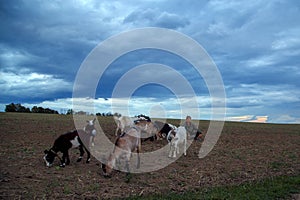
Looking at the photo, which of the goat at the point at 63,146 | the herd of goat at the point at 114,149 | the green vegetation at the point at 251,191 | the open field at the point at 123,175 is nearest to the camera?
the green vegetation at the point at 251,191

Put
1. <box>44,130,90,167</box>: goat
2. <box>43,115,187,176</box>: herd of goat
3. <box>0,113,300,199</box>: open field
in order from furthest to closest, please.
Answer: <box>44,130,90,167</box>: goat
<box>43,115,187,176</box>: herd of goat
<box>0,113,300,199</box>: open field

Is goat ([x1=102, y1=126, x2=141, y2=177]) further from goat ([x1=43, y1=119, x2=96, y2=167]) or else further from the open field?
goat ([x1=43, y1=119, x2=96, y2=167])

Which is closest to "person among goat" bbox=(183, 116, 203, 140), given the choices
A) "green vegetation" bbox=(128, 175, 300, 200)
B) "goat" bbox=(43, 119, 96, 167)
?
"goat" bbox=(43, 119, 96, 167)

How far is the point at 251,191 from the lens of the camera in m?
9.50

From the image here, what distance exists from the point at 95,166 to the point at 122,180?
229cm

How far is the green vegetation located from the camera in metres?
8.80

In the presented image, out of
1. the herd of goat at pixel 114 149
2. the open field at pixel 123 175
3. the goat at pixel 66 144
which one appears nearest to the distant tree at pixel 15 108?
the open field at pixel 123 175

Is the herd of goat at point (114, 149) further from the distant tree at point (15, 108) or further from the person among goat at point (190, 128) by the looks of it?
the distant tree at point (15, 108)

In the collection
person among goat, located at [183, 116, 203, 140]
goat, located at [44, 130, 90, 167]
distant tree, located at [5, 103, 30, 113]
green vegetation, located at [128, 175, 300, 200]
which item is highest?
distant tree, located at [5, 103, 30, 113]

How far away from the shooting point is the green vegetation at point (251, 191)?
28.9ft

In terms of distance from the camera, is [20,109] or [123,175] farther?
[20,109]

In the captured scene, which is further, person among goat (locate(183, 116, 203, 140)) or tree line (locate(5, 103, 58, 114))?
tree line (locate(5, 103, 58, 114))

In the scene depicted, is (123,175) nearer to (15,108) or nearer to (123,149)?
(123,149)

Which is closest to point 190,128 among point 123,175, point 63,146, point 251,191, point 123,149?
point 123,149
